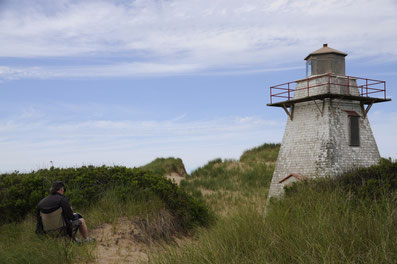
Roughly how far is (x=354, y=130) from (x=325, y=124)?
7.30 ft

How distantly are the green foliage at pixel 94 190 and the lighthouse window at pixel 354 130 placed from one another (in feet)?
35.2

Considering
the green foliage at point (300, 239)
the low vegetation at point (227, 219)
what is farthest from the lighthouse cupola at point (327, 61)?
the green foliage at point (300, 239)

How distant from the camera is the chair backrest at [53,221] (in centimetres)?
905

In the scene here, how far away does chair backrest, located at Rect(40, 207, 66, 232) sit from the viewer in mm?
9055

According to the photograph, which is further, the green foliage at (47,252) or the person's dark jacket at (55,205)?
the person's dark jacket at (55,205)

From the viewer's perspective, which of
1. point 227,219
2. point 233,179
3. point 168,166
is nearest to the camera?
point 227,219

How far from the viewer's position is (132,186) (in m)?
13.4

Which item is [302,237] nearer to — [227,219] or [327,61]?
[227,219]

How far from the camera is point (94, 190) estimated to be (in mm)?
13016

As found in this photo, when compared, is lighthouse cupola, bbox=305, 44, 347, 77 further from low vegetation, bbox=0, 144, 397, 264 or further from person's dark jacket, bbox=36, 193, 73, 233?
person's dark jacket, bbox=36, 193, 73, 233

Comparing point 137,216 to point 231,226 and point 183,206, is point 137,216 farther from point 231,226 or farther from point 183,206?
point 231,226

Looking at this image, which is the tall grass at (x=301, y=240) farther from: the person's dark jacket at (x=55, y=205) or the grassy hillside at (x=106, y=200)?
the grassy hillside at (x=106, y=200)

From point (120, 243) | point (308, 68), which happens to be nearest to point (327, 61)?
point (308, 68)

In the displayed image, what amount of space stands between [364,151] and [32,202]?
17673 millimetres
